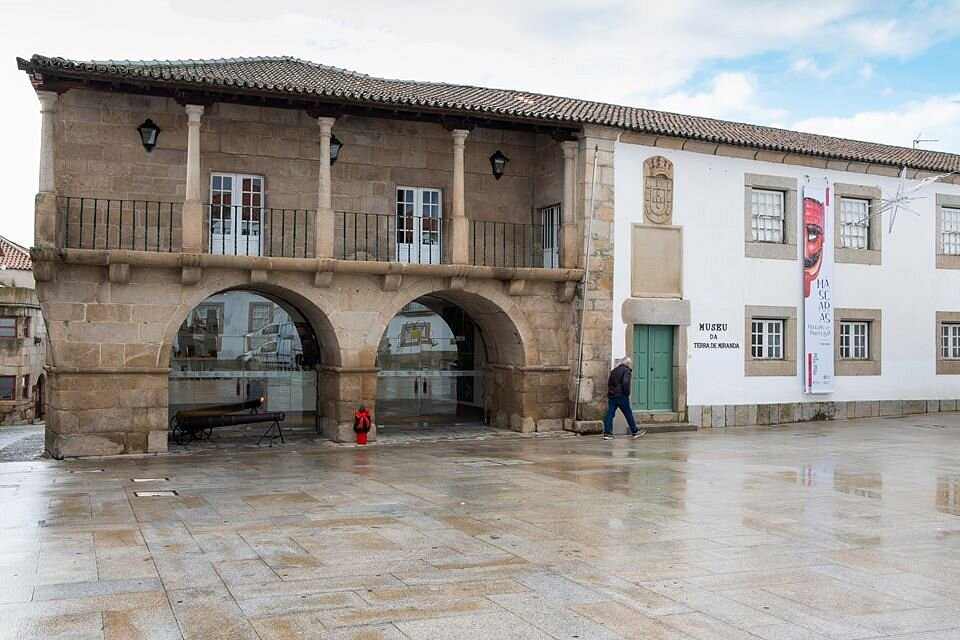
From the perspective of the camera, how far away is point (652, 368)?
55.3ft

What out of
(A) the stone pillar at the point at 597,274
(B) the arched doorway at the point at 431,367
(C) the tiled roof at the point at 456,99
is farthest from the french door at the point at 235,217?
(A) the stone pillar at the point at 597,274

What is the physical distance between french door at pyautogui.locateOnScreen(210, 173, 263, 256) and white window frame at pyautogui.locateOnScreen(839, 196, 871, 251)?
436 inches

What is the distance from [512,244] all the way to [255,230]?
4.52 meters

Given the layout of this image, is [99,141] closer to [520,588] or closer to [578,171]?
[578,171]

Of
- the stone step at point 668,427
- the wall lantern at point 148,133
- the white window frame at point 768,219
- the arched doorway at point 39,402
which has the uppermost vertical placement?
the wall lantern at point 148,133

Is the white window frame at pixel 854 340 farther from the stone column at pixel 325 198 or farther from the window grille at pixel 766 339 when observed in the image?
the stone column at pixel 325 198

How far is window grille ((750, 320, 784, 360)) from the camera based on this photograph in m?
17.8

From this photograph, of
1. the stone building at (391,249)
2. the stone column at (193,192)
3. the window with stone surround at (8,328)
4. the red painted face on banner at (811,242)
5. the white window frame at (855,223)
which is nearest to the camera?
the stone building at (391,249)

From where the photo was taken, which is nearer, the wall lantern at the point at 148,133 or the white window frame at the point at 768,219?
the wall lantern at the point at 148,133

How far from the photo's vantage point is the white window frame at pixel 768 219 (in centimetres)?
1780

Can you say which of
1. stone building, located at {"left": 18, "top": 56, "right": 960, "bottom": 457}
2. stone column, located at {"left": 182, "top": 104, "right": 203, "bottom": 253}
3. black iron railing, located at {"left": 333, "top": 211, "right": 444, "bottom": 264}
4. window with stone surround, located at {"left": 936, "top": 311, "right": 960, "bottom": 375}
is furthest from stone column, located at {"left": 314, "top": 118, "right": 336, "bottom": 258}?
window with stone surround, located at {"left": 936, "top": 311, "right": 960, "bottom": 375}

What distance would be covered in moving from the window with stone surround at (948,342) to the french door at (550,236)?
8.69 metres

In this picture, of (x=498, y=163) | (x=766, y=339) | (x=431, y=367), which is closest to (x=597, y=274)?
(x=498, y=163)

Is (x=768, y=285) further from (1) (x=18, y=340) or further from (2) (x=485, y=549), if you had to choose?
(1) (x=18, y=340)
